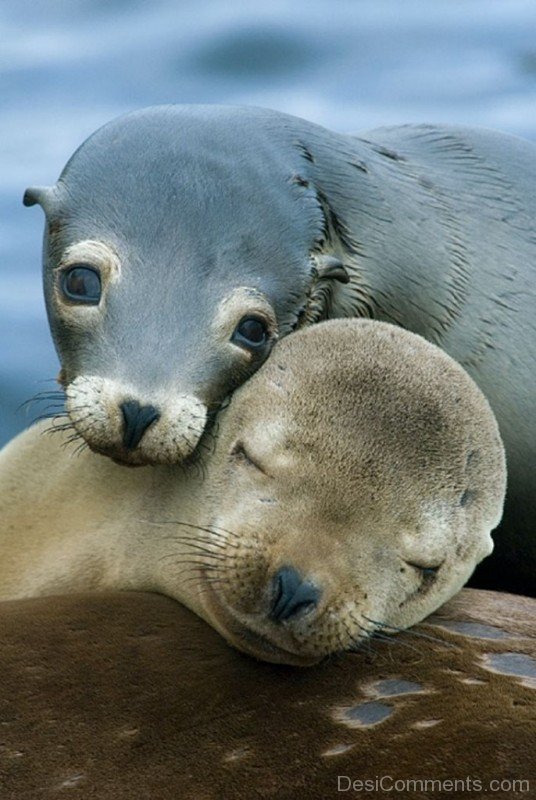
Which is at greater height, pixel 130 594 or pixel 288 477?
pixel 288 477

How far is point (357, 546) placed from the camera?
3.61 m

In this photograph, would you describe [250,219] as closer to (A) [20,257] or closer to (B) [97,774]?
(B) [97,774]

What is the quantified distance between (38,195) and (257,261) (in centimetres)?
69

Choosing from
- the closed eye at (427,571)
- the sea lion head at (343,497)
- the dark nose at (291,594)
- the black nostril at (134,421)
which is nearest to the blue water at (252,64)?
the black nostril at (134,421)

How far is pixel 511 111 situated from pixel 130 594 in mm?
6529

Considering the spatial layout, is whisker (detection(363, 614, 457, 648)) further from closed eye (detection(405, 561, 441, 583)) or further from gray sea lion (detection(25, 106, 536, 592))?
gray sea lion (detection(25, 106, 536, 592))

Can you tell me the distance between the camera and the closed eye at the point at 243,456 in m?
3.82

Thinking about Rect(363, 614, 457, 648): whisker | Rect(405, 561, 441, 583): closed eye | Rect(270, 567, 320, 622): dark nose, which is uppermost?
Rect(270, 567, 320, 622): dark nose

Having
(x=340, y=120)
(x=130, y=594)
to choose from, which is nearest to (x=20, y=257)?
(x=340, y=120)

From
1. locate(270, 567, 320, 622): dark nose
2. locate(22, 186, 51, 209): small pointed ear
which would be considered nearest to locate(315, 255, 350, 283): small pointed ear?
locate(22, 186, 51, 209): small pointed ear

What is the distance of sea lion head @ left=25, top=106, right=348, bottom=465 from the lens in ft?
13.5

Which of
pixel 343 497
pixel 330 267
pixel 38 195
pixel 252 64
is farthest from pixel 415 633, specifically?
pixel 252 64

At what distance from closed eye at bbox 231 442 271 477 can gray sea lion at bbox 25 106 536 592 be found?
0.51ft

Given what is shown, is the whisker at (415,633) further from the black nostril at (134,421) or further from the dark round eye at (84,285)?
the dark round eye at (84,285)
